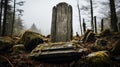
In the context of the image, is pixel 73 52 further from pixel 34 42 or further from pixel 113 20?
pixel 113 20

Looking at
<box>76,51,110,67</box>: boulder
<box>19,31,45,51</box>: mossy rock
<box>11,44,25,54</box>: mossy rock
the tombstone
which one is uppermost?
the tombstone

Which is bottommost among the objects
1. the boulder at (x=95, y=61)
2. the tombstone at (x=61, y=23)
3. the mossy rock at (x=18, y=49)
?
the boulder at (x=95, y=61)

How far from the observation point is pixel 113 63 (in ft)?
19.5

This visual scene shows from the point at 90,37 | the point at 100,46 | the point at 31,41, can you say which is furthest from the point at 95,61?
the point at 90,37

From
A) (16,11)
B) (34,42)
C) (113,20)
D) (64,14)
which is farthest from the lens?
(16,11)

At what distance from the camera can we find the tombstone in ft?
25.8

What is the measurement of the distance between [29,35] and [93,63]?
4399mm

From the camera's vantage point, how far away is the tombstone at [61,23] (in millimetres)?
7863

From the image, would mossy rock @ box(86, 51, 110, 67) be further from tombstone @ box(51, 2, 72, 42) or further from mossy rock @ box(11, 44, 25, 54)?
mossy rock @ box(11, 44, 25, 54)

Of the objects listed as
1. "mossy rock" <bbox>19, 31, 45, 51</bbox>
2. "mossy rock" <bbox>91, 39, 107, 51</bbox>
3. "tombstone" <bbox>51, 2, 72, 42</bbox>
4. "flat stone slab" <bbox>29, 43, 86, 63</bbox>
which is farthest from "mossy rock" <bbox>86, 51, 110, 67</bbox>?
"mossy rock" <bbox>19, 31, 45, 51</bbox>

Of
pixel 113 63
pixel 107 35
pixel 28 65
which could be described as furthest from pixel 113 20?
pixel 28 65

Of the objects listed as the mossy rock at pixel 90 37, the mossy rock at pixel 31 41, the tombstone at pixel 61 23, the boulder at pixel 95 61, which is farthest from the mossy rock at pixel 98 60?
the mossy rock at pixel 90 37

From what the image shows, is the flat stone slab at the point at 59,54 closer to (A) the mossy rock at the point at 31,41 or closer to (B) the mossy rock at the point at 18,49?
(B) the mossy rock at the point at 18,49

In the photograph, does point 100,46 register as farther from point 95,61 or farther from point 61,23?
point 95,61
